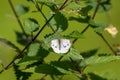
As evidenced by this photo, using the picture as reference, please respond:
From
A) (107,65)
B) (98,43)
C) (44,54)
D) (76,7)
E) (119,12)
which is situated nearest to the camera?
(76,7)

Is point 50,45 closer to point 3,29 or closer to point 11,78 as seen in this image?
point 11,78

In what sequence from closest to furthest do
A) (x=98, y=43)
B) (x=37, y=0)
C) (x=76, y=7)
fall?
(x=37, y=0) < (x=76, y=7) < (x=98, y=43)

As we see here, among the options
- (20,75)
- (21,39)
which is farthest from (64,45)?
(21,39)

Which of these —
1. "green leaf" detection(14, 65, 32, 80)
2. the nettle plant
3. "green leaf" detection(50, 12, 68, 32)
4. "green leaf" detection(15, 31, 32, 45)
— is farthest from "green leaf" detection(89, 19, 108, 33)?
"green leaf" detection(15, 31, 32, 45)

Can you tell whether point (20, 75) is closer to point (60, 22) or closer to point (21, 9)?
point (60, 22)

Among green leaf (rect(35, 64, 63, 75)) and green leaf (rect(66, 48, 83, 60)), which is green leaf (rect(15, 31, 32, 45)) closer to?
green leaf (rect(35, 64, 63, 75))

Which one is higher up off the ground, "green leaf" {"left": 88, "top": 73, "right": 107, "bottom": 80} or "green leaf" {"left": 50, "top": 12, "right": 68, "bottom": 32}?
"green leaf" {"left": 50, "top": 12, "right": 68, "bottom": 32}

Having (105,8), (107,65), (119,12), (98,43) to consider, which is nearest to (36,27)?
(105,8)

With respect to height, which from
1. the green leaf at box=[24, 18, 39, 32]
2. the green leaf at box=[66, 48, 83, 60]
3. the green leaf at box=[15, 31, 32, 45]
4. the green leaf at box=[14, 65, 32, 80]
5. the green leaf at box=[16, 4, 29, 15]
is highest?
the green leaf at box=[16, 4, 29, 15]

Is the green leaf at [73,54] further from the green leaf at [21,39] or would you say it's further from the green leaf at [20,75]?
the green leaf at [21,39]
